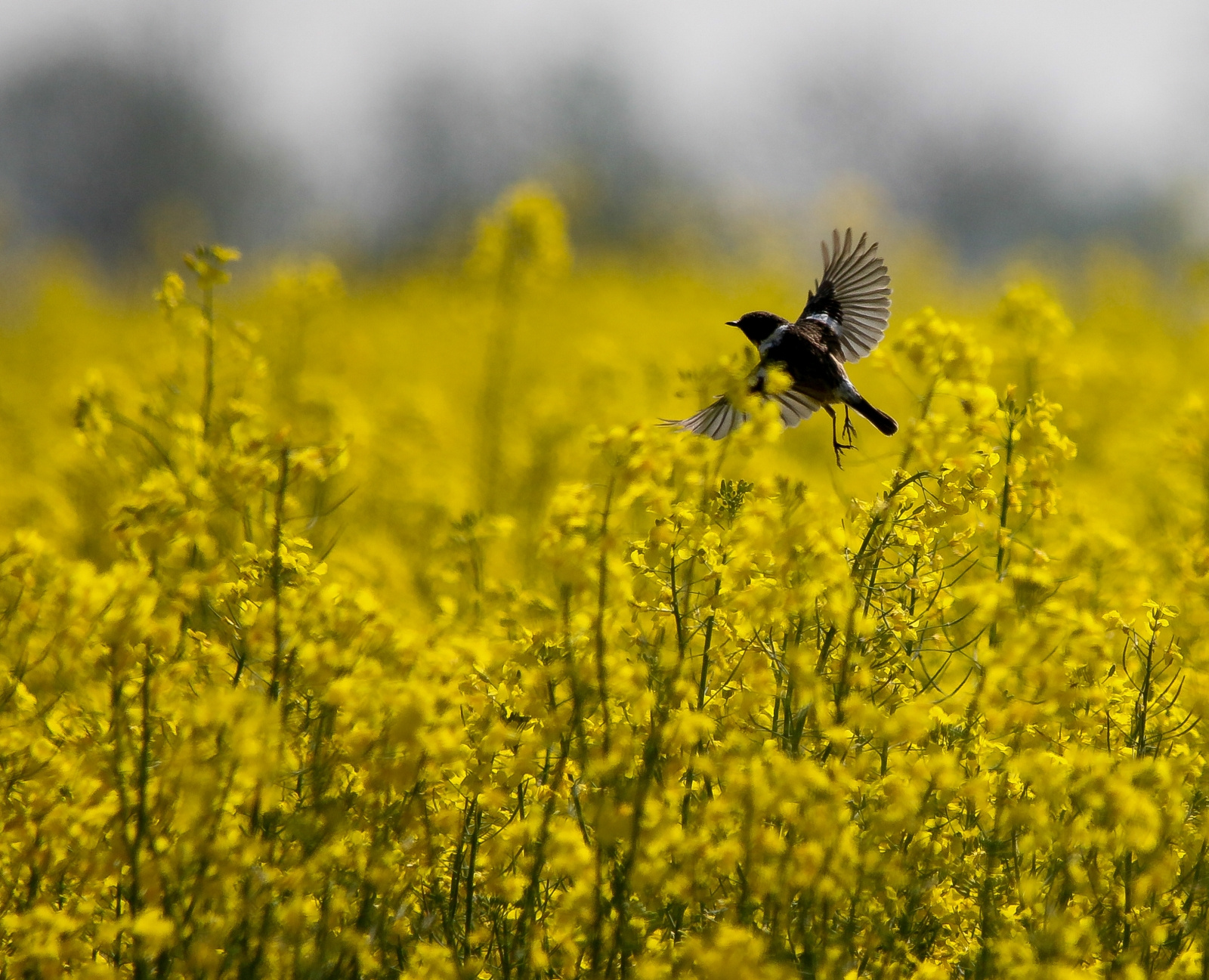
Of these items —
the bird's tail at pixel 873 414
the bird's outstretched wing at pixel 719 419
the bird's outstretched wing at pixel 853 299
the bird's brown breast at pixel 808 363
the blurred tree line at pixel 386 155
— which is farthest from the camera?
the blurred tree line at pixel 386 155

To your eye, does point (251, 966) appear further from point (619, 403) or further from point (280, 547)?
point (619, 403)

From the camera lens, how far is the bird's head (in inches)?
125

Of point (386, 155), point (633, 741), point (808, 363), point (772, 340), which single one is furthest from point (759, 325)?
point (386, 155)

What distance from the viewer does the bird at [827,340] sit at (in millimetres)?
2930

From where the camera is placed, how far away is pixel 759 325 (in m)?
3.19

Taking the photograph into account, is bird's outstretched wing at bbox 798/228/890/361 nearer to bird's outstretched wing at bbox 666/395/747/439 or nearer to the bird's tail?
the bird's tail

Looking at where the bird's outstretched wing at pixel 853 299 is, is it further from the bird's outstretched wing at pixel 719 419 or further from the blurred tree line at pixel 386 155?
the blurred tree line at pixel 386 155

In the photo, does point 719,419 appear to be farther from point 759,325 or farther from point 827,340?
point 827,340

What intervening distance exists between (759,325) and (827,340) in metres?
0.29

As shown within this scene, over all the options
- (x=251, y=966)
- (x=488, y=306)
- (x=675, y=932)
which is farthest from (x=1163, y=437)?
(x=488, y=306)

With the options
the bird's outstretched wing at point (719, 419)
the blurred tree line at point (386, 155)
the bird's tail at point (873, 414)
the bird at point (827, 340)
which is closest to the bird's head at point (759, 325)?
the bird at point (827, 340)

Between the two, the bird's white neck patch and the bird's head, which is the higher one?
the bird's head

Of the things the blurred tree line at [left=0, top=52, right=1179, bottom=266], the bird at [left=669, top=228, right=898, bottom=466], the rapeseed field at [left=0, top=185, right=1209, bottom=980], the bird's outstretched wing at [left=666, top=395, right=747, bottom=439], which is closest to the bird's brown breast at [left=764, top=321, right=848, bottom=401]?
the bird at [left=669, top=228, right=898, bottom=466]

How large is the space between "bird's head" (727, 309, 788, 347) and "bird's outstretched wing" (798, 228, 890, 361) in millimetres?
251
